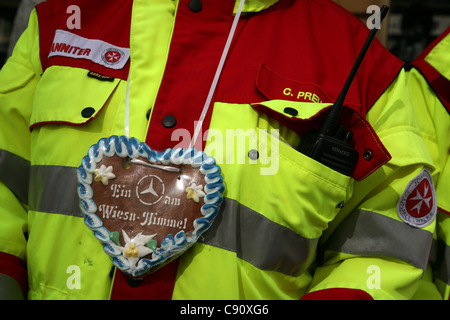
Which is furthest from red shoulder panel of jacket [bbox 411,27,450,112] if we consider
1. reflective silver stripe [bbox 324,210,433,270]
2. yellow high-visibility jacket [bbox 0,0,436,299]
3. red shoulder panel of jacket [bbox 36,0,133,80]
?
red shoulder panel of jacket [bbox 36,0,133,80]

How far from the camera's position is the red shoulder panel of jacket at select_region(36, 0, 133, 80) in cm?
117

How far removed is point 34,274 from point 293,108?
2.23 feet

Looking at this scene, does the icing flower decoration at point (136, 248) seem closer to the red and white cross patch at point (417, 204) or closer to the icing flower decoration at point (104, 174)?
the icing flower decoration at point (104, 174)

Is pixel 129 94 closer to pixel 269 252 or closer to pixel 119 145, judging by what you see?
pixel 119 145

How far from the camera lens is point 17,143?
1229 millimetres

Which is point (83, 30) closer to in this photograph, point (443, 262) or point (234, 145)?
point (234, 145)

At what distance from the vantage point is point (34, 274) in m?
1.12

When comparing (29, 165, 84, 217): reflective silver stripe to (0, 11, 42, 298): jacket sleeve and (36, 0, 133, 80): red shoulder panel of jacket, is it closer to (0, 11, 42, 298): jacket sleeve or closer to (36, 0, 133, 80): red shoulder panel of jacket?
(0, 11, 42, 298): jacket sleeve

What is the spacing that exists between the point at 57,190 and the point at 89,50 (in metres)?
0.34

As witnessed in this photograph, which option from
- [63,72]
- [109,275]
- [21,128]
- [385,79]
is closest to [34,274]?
[109,275]

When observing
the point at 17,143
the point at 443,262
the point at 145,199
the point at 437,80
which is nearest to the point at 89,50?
the point at 17,143

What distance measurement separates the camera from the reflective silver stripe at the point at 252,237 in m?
1.04
